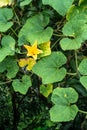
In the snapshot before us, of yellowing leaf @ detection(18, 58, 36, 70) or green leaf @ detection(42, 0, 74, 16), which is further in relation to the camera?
yellowing leaf @ detection(18, 58, 36, 70)

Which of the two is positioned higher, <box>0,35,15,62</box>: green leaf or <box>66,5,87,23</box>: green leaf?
<box>66,5,87,23</box>: green leaf

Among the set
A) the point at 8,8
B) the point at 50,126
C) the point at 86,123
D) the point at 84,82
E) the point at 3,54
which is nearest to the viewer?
the point at 84,82

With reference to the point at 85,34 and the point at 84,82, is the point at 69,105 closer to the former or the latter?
the point at 84,82

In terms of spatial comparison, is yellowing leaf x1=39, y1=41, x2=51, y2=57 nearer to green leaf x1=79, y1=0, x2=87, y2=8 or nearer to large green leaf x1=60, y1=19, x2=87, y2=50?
large green leaf x1=60, y1=19, x2=87, y2=50

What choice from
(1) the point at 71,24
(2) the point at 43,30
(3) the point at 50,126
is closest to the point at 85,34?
(1) the point at 71,24

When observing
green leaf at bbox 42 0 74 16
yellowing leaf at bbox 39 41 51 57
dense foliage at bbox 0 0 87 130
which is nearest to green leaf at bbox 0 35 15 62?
dense foliage at bbox 0 0 87 130

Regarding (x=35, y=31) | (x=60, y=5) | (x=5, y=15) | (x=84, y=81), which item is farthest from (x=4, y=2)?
(x=84, y=81)

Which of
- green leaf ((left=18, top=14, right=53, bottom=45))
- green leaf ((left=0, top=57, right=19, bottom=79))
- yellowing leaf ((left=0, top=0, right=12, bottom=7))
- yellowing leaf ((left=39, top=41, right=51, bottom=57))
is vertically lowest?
green leaf ((left=0, top=57, right=19, bottom=79))
